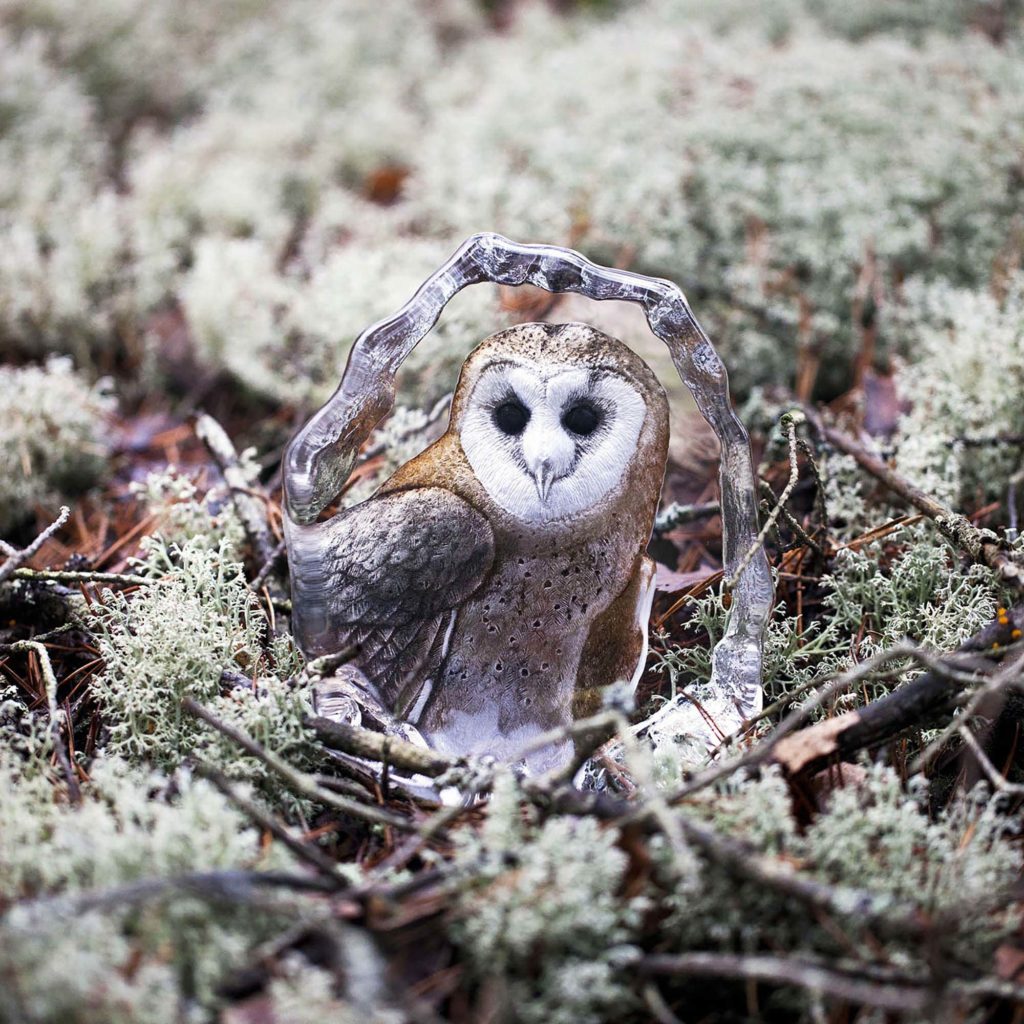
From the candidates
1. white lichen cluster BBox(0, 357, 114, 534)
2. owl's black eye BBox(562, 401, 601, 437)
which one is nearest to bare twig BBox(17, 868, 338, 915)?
owl's black eye BBox(562, 401, 601, 437)

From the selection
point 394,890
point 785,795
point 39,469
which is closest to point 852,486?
point 785,795

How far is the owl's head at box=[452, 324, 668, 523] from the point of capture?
161 centimetres

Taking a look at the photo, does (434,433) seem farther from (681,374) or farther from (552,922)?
(552,922)

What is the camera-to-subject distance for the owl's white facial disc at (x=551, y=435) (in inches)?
63.2

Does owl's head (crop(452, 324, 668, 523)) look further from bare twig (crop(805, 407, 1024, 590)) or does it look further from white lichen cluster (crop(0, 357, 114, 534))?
white lichen cluster (crop(0, 357, 114, 534))

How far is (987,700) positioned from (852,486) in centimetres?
85

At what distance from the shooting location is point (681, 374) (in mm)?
1717

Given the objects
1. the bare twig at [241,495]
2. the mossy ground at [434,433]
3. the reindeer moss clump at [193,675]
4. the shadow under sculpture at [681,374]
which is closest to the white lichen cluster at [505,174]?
the mossy ground at [434,433]

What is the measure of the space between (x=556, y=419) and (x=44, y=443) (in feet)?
4.81

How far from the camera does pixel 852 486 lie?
7.36 feet

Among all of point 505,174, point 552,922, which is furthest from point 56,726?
point 505,174

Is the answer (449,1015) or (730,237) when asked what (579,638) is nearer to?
(449,1015)

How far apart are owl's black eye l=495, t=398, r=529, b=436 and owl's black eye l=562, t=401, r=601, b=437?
0.07m

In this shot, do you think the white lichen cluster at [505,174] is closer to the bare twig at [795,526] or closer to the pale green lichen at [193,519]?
the pale green lichen at [193,519]
